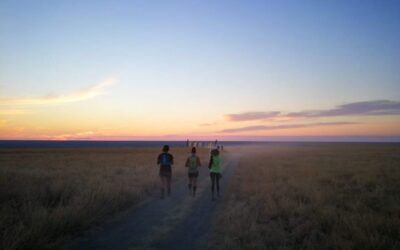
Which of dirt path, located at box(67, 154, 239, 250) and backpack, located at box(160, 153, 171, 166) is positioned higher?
backpack, located at box(160, 153, 171, 166)

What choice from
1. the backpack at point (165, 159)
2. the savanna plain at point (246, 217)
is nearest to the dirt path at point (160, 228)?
the savanna plain at point (246, 217)

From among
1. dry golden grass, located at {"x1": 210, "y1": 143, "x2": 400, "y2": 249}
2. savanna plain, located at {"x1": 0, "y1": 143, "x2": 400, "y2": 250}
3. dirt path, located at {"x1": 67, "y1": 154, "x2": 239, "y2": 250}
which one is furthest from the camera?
dry golden grass, located at {"x1": 210, "y1": 143, "x2": 400, "y2": 249}

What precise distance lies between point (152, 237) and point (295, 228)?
3.91 metres

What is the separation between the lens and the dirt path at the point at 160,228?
759cm

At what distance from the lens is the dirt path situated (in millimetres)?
7590

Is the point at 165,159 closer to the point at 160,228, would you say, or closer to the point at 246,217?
the point at 246,217

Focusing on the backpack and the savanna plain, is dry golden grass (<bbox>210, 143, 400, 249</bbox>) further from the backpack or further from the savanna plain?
the backpack

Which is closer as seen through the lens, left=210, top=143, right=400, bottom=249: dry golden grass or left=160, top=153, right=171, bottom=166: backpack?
left=210, top=143, right=400, bottom=249: dry golden grass

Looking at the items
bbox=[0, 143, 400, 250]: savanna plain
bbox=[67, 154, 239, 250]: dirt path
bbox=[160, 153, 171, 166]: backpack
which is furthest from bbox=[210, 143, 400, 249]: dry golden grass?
bbox=[160, 153, 171, 166]: backpack

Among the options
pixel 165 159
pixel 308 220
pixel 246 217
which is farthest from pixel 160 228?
pixel 165 159

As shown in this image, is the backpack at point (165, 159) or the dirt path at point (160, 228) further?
the backpack at point (165, 159)

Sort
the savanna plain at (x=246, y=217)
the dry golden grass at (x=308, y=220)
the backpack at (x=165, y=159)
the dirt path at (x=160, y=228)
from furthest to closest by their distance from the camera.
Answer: the backpack at (x=165, y=159), the dry golden grass at (x=308, y=220), the savanna plain at (x=246, y=217), the dirt path at (x=160, y=228)

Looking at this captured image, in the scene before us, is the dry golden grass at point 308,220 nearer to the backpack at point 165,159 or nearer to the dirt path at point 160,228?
the dirt path at point 160,228

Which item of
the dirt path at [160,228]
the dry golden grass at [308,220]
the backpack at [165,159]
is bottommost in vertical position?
the dry golden grass at [308,220]
